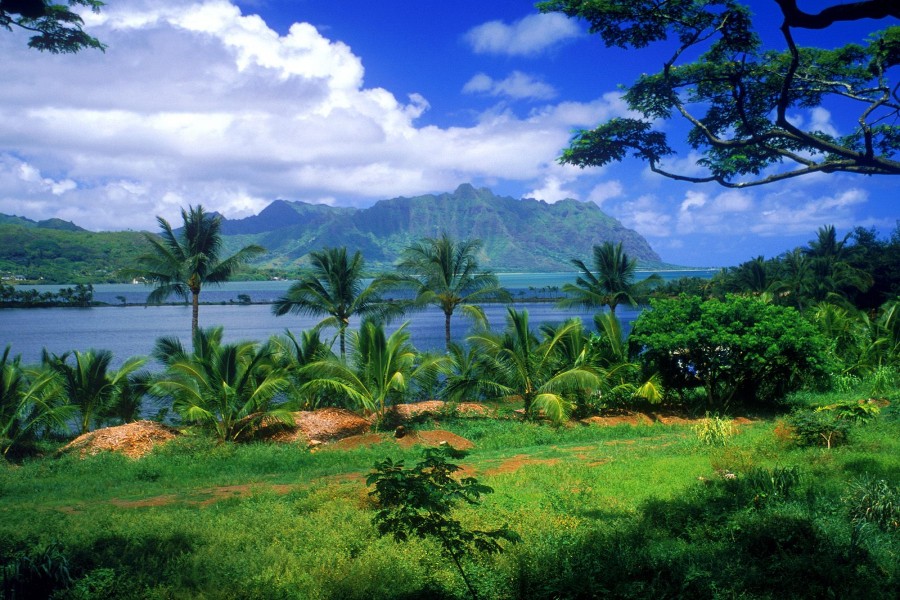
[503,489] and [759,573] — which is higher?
[759,573]

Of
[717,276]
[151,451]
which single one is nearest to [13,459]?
[151,451]

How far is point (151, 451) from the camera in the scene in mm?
13344

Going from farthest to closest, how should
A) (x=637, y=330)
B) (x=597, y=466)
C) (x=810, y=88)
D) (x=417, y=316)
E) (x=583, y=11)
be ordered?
1. (x=417, y=316)
2. (x=637, y=330)
3. (x=597, y=466)
4. (x=810, y=88)
5. (x=583, y=11)

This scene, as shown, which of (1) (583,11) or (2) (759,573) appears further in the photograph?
(1) (583,11)

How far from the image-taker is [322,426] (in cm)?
1547

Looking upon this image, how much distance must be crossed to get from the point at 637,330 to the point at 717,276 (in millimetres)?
42528

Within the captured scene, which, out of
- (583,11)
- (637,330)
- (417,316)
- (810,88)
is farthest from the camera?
(417,316)

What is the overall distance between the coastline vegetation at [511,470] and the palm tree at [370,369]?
55 mm

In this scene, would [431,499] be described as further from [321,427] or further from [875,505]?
[321,427]

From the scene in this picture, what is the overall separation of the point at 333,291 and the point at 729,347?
38.5 feet

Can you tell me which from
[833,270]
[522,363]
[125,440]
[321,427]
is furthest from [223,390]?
[833,270]

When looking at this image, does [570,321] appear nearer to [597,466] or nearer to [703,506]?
[597,466]

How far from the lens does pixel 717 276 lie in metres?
55.5

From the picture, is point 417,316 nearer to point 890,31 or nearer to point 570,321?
point 570,321
